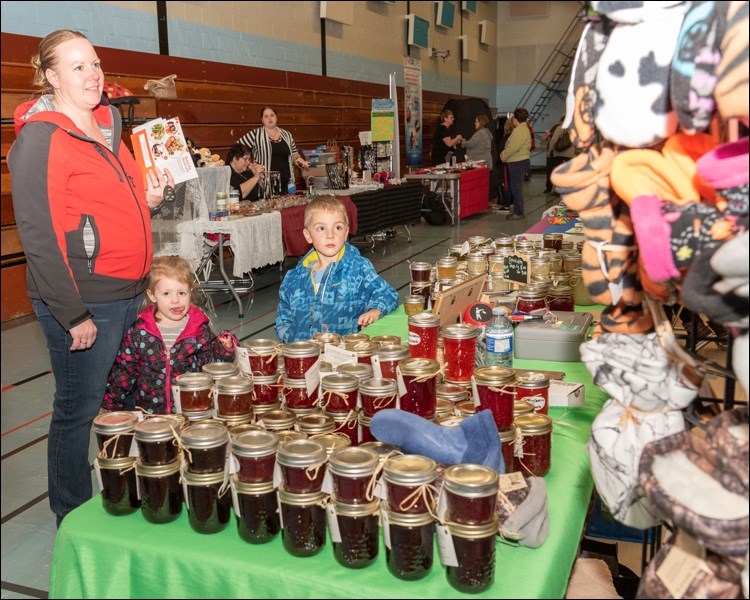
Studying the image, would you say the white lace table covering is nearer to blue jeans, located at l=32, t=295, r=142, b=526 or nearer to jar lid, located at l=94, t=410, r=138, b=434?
blue jeans, located at l=32, t=295, r=142, b=526

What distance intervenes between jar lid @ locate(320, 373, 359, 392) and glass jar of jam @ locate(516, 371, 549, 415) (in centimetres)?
46

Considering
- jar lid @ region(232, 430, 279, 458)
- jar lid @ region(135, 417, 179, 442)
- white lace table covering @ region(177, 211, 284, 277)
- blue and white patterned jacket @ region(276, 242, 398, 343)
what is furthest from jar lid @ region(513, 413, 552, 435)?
white lace table covering @ region(177, 211, 284, 277)

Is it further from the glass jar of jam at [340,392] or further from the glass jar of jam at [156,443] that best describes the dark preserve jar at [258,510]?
the glass jar of jam at [340,392]

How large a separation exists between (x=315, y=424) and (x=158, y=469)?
37 cm

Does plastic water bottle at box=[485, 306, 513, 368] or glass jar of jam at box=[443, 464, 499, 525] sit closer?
glass jar of jam at box=[443, 464, 499, 525]

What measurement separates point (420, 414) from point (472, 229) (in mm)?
10154

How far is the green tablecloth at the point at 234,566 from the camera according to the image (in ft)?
4.34

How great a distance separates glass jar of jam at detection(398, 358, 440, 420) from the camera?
1.73 m

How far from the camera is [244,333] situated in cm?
580

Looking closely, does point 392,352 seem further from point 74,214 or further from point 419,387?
point 74,214

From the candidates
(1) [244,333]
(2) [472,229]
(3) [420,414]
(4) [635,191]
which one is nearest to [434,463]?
(3) [420,414]

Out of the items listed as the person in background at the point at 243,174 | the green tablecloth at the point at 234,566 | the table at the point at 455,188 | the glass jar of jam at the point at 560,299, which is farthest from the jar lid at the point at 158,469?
the table at the point at 455,188

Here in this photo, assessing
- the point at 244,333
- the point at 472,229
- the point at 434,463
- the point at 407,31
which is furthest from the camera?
the point at 407,31

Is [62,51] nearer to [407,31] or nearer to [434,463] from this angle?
[434,463]
